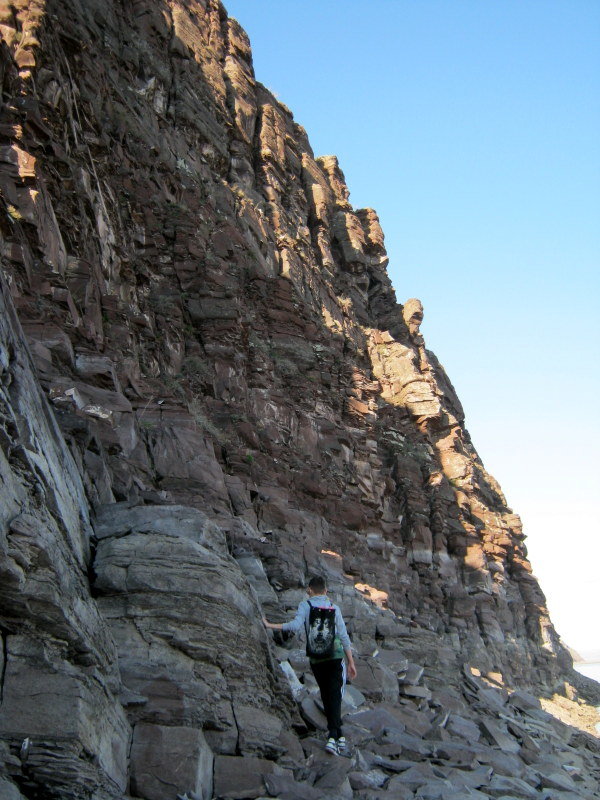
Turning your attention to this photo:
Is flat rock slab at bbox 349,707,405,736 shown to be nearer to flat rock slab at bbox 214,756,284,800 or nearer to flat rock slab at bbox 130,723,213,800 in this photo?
flat rock slab at bbox 214,756,284,800

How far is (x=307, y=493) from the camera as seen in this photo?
85.5 feet

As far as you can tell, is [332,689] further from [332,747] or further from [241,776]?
[241,776]

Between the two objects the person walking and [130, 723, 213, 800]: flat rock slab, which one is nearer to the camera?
[130, 723, 213, 800]: flat rock slab

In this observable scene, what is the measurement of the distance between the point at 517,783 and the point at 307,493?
1683 cm

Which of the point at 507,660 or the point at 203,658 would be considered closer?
the point at 203,658

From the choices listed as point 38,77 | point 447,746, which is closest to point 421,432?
point 38,77

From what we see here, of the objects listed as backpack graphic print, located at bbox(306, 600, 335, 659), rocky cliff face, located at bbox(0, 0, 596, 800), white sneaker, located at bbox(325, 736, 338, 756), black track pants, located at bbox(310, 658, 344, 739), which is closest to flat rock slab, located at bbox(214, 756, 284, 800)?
rocky cliff face, located at bbox(0, 0, 596, 800)

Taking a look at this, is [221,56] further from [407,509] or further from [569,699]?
[569,699]

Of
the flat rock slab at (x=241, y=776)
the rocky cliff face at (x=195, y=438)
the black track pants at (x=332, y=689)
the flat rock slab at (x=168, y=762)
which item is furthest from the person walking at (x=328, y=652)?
the flat rock slab at (x=168, y=762)

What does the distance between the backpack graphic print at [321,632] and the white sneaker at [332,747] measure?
0.83m

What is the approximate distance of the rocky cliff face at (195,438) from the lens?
6219 millimetres

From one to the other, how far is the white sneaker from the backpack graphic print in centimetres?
83

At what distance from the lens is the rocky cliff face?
6.22 metres

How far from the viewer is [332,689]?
7.78 m
